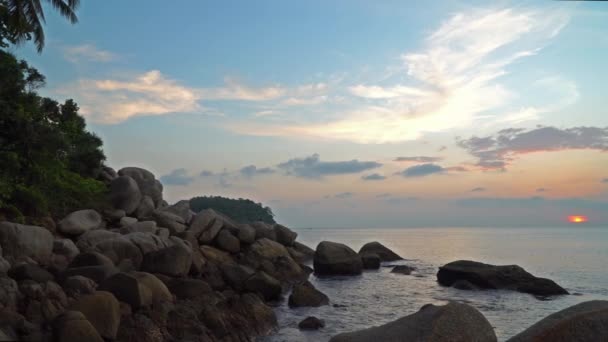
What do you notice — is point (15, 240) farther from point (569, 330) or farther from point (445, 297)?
point (445, 297)

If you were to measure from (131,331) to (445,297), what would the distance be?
46.7 feet

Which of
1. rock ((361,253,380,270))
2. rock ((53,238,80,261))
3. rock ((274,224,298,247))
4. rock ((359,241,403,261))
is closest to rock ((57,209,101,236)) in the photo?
rock ((53,238,80,261))

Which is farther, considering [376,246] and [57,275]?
[376,246]

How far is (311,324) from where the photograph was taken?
14.0 metres

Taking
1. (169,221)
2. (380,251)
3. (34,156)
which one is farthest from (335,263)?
(34,156)

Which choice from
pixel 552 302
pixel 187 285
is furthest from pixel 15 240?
pixel 552 302

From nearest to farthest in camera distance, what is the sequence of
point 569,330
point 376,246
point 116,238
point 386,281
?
point 569,330, point 116,238, point 386,281, point 376,246

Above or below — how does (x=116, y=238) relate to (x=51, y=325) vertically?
above

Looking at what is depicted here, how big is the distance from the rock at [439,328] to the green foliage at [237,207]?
79954 millimetres

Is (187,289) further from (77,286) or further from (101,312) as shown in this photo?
(101,312)

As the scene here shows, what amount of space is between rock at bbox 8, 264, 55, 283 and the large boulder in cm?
1112

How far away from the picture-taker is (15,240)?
47.6 feet

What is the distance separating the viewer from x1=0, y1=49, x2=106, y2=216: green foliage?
55.5ft

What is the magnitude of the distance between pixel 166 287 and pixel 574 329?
10.5 meters
